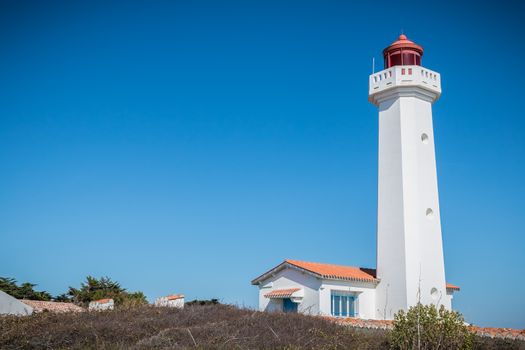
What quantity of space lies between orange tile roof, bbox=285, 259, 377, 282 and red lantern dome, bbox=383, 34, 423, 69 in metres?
9.54

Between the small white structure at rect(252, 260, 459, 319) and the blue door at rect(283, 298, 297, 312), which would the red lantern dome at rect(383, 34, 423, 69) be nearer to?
the small white structure at rect(252, 260, 459, 319)

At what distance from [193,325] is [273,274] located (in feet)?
39.1

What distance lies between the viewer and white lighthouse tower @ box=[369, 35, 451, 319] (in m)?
24.2

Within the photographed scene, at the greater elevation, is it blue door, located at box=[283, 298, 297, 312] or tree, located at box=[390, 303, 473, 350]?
blue door, located at box=[283, 298, 297, 312]

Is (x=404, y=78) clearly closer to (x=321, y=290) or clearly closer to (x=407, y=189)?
(x=407, y=189)

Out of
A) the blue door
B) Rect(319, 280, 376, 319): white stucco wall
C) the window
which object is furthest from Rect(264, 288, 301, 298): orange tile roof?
the window

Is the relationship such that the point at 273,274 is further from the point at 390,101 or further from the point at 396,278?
the point at 390,101

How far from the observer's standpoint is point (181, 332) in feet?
43.3

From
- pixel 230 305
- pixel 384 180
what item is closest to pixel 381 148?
pixel 384 180

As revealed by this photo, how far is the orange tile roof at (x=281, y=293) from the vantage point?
976 inches

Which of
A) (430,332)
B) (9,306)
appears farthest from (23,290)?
(430,332)

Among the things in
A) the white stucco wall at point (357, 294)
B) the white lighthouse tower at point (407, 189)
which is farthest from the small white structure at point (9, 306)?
the white lighthouse tower at point (407, 189)

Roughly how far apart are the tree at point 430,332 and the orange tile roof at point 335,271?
10.1 m

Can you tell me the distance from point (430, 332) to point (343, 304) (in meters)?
11.6
